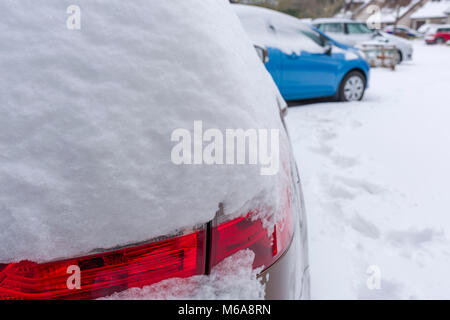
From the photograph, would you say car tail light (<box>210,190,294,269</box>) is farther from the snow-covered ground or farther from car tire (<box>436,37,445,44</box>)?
car tire (<box>436,37,445,44</box>)

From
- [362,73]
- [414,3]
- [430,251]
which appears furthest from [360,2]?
[430,251]

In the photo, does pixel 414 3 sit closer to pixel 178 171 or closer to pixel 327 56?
pixel 327 56

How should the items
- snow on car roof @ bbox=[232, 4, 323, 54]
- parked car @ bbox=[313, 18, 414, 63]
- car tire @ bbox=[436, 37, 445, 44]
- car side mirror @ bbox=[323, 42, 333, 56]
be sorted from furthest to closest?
car tire @ bbox=[436, 37, 445, 44] → parked car @ bbox=[313, 18, 414, 63] → car side mirror @ bbox=[323, 42, 333, 56] → snow on car roof @ bbox=[232, 4, 323, 54]

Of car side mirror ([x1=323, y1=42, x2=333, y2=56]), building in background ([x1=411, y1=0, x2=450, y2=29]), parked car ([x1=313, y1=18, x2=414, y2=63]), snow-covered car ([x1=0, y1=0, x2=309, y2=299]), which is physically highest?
building in background ([x1=411, y1=0, x2=450, y2=29])

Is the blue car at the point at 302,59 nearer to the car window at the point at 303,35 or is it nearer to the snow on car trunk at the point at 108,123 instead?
the car window at the point at 303,35

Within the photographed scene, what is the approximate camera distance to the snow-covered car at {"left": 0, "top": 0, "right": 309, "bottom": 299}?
2.47ft

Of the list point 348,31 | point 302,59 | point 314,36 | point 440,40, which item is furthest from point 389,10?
point 302,59

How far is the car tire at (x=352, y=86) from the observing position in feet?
20.8

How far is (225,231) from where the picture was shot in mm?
891

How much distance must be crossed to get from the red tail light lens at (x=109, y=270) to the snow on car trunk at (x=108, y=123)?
0.03 meters

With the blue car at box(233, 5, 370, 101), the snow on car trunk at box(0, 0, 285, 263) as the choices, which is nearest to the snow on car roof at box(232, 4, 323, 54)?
the blue car at box(233, 5, 370, 101)

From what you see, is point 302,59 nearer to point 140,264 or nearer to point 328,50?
point 328,50

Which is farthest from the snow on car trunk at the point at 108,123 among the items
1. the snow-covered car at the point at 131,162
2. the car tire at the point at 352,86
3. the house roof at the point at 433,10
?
the house roof at the point at 433,10

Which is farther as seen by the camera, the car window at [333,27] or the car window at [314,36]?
the car window at [333,27]
